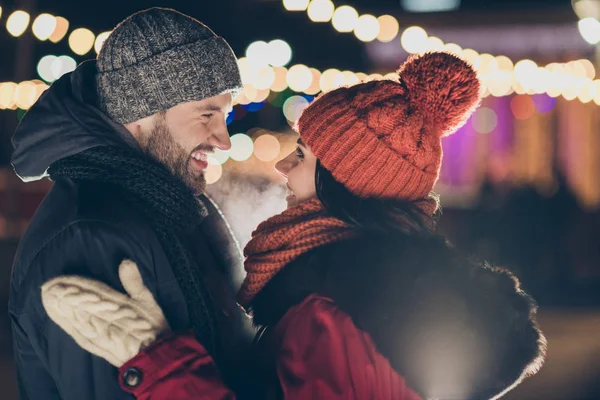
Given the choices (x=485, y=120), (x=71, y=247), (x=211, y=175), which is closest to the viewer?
(x=71, y=247)

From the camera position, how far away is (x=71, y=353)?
2338 mm

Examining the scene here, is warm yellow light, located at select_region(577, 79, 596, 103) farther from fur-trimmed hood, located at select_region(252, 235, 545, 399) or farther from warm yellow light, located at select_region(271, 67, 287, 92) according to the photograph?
fur-trimmed hood, located at select_region(252, 235, 545, 399)

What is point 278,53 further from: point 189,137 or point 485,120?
point 189,137

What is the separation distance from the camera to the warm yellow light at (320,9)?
10570 millimetres

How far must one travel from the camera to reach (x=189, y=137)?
9.57 ft

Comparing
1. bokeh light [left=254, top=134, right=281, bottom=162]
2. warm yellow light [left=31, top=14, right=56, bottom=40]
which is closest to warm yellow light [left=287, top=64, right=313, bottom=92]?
warm yellow light [left=31, top=14, right=56, bottom=40]

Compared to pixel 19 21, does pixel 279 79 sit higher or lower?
lower

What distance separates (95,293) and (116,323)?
4.2 inches

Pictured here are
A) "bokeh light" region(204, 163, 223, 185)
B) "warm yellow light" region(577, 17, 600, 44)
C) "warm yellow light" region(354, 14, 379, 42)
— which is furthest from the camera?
"warm yellow light" region(577, 17, 600, 44)

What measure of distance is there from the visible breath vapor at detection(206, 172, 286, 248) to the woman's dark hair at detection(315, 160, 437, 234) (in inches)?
35.1

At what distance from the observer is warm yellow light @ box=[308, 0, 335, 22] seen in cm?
1057

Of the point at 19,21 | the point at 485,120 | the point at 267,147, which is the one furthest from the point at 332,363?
the point at 267,147

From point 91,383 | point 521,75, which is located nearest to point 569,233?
point 521,75

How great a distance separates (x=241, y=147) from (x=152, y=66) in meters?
20.5
